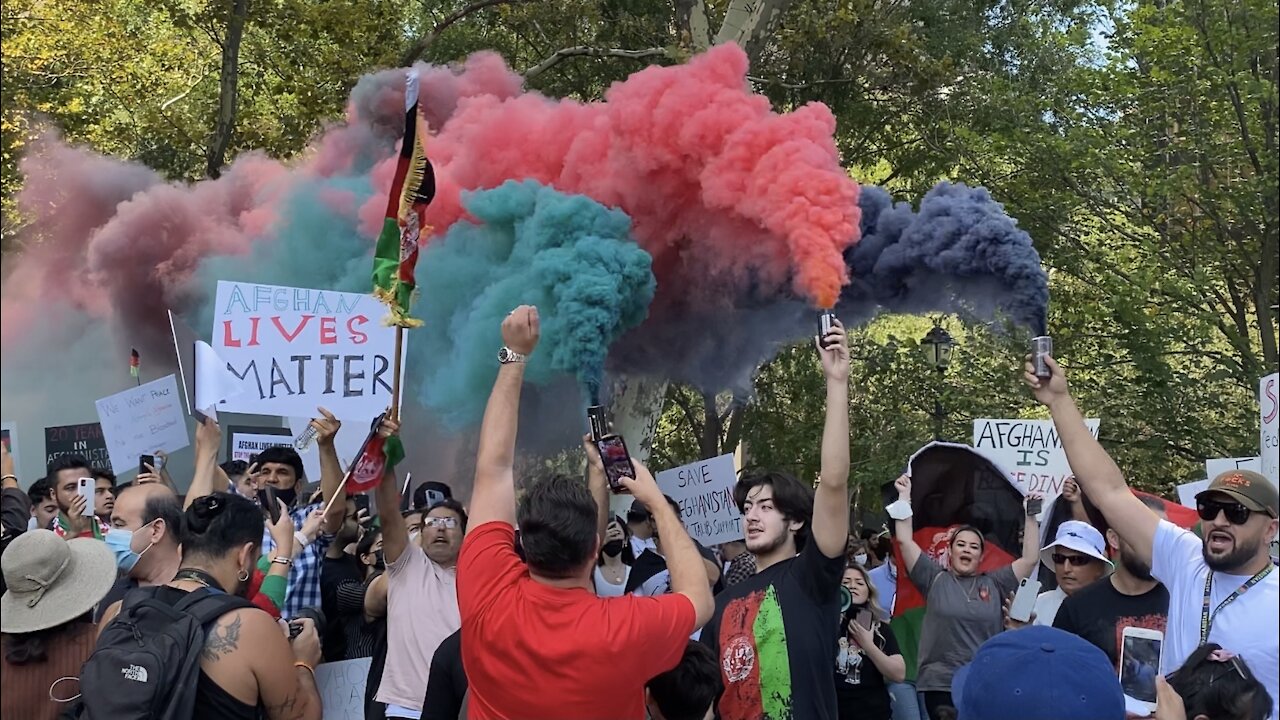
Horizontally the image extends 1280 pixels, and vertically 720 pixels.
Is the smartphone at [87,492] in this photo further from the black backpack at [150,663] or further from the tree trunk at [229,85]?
the tree trunk at [229,85]

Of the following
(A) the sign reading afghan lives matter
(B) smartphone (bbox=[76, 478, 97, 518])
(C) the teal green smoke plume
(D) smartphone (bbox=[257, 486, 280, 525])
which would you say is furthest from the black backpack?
(C) the teal green smoke plume

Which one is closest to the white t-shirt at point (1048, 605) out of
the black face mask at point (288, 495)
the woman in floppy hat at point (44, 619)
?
the black face mask at point (288, 495)

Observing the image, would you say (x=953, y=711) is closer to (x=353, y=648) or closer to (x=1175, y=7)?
(x=353, y=648)

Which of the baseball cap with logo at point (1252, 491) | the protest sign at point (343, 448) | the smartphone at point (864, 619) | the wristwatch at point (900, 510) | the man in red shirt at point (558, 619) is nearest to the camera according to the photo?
the man in red shirt at point (558, 619)

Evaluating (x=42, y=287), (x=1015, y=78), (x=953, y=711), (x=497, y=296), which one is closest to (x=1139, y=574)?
(x=953, y=711)

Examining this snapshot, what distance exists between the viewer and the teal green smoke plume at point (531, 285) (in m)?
11.3

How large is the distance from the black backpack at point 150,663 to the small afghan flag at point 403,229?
1965 mm

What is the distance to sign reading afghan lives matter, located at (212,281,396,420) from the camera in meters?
7.27

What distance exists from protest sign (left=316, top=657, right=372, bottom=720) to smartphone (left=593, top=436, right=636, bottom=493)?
6.17ft

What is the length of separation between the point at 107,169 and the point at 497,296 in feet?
17.8

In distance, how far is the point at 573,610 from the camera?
336 centimetres

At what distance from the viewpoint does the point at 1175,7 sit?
13.3 meters

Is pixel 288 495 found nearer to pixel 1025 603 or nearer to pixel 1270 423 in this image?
pixel 1025 603

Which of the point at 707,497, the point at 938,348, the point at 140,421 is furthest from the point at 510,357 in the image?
the point at 938,348
